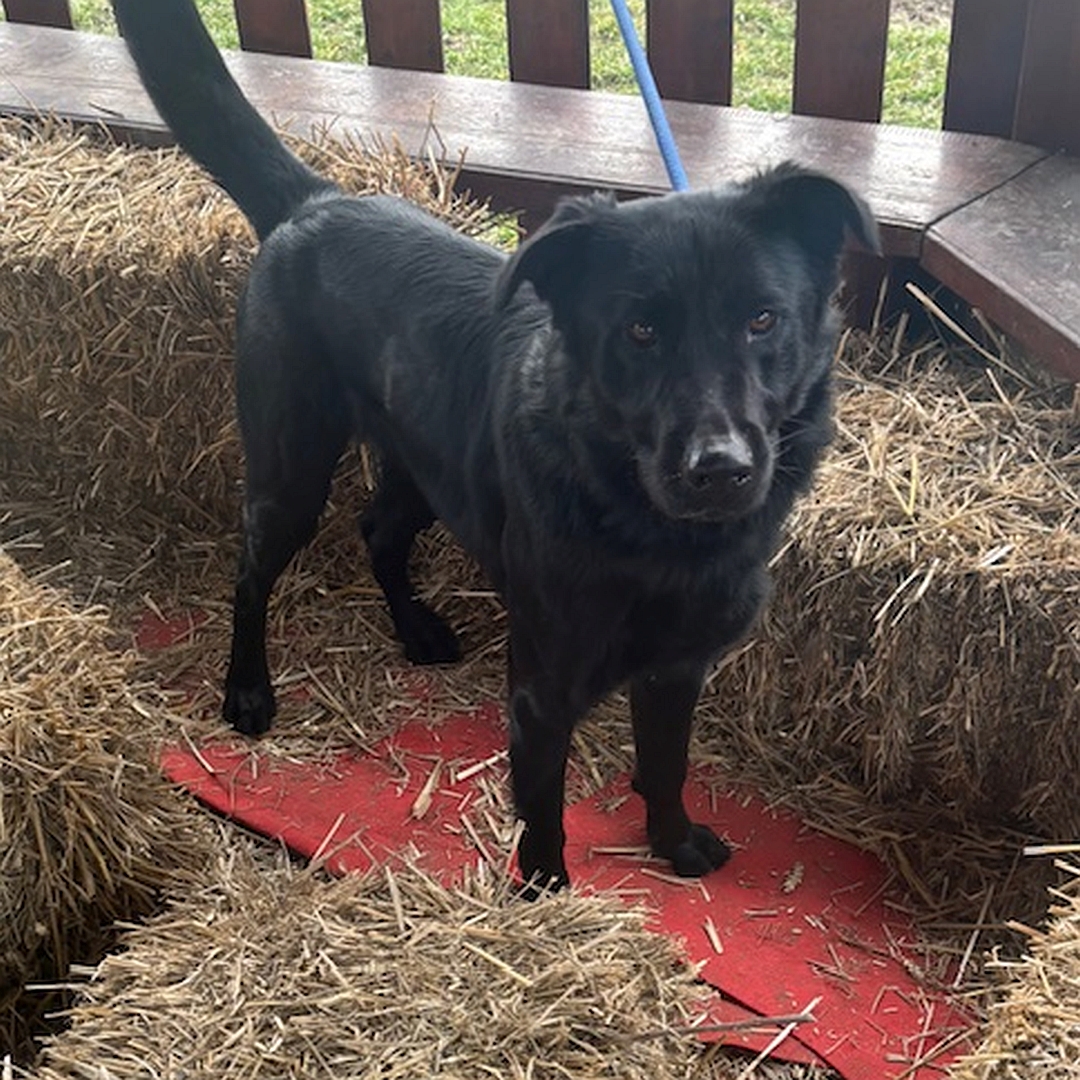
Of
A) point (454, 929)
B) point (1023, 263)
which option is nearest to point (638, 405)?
point (454, 929)

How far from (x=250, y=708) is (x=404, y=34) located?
230 centimetres

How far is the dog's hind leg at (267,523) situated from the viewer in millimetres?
3059

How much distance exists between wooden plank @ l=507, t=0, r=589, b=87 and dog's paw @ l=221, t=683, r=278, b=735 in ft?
7.09

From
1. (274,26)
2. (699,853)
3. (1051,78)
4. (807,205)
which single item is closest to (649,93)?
(807,205)

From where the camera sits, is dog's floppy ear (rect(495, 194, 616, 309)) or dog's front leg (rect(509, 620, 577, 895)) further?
dog's front leg (rect(509, 620, 577, 895))

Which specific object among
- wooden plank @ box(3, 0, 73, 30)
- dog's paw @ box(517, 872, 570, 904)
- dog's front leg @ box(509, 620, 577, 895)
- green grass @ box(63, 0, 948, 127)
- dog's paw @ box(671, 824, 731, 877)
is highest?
wooden plank @ box(3, 0, 73, 30)

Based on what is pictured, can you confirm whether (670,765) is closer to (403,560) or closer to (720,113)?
(403,560)

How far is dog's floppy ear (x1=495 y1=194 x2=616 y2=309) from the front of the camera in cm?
218

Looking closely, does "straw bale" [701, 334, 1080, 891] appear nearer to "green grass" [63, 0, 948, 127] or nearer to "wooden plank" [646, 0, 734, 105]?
"wooden plank" [646, 0, 734, 105]

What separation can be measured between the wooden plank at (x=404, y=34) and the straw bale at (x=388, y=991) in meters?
3.05

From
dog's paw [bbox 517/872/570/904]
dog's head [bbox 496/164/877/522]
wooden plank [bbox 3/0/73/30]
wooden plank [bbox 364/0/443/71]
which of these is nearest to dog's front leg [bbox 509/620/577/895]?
dog's paw [bbox 517/872/570/904]

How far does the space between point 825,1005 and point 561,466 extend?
1.09 m

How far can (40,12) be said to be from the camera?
5008 millimetres

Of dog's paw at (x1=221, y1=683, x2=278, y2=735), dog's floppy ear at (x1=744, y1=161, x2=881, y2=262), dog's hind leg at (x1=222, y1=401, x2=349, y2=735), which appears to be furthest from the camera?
dog's paw at (x1=221, y1=683, x2=278, y2=735)
